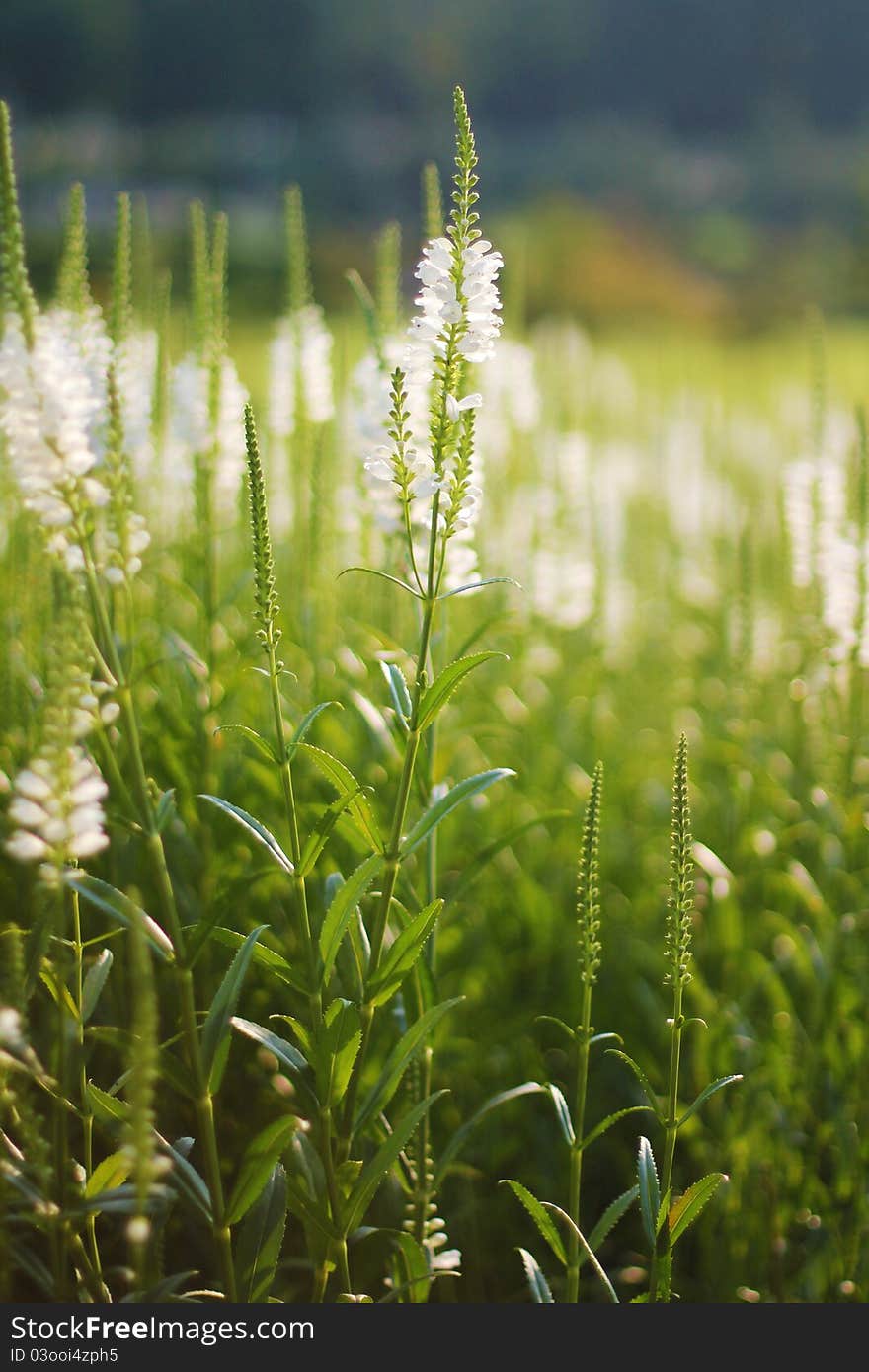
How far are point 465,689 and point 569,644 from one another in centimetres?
101

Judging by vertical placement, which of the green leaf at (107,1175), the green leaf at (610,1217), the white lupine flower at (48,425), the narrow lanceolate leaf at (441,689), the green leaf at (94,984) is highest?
the white lupine flower at (48,425)

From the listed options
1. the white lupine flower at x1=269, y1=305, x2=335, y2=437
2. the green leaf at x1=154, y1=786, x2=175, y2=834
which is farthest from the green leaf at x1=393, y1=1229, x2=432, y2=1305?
the white lupine flower at x1=269, y1=305, x2=335, y2=437

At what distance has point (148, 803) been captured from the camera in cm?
166

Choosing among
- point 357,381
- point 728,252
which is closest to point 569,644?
point 357,381

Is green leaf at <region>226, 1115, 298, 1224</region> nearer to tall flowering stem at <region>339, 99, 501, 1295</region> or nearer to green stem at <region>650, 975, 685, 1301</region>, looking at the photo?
tall flowering stem at <region>339, 99, 501, 1295</region>

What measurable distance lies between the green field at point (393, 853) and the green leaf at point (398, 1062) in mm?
12

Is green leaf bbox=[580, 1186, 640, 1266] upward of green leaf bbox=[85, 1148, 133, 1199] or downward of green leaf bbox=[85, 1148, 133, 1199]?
downward

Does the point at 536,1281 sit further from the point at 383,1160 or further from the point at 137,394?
the point at 137,394

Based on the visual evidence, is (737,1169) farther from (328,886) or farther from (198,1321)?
(198,1321)

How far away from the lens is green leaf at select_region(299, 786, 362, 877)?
5.71 ft

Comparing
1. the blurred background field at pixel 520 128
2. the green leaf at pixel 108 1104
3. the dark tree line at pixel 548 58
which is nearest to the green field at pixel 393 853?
the green leaf at pixel 108 1104

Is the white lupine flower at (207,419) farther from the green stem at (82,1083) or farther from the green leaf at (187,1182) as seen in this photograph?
the green leaf at (187,1182)

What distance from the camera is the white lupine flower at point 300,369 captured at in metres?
3.41

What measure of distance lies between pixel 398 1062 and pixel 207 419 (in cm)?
185
